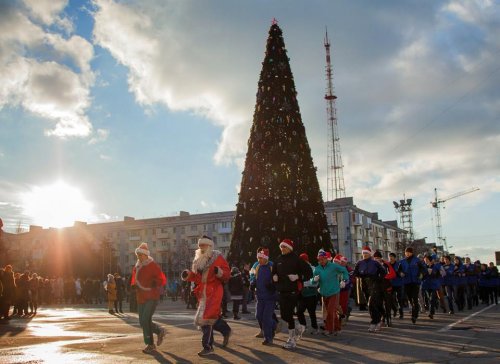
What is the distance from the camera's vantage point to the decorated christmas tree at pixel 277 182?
24422 mm

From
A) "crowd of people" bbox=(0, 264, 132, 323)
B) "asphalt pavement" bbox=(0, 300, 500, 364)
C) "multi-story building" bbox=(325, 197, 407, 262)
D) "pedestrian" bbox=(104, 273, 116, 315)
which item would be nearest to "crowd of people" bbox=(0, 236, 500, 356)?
"asphalt pavement" bbox=(0, 300, 500, 364)

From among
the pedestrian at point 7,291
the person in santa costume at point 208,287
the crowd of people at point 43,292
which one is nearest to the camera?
the person in santa costume at point 208,287

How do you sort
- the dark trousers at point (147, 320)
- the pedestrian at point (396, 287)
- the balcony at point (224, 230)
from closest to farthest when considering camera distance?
the dark trousers at point (147, 320), the pedestrian at point (396, 287), the balcony at point (224, 230)

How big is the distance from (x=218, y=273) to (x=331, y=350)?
229 centimetres

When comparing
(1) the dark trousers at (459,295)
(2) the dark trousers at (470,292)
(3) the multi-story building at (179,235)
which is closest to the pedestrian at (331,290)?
(1) the dark trousers at (459,295)

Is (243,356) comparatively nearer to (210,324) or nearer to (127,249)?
(210,324)

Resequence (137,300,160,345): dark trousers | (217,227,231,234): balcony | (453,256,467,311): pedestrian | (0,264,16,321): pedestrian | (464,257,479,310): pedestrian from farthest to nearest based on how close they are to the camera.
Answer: (217,227,231,234): balcony
(464,257,479,310): pedestrian
(453,256,467,311): pedestrian
(0,264,16,321): pedestrian
(137,300,160,345): dark trousers

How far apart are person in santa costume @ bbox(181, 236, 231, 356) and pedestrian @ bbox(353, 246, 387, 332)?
4.21 meters

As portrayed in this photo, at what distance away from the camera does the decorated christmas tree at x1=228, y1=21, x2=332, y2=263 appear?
961 inches

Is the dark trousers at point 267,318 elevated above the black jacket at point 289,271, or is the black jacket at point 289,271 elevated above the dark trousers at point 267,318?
the black jacket at point 289,271

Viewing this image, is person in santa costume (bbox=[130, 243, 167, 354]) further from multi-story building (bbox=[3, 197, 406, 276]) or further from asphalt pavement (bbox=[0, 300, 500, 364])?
multi-story building (bbox=[3, 197, 406, 276])

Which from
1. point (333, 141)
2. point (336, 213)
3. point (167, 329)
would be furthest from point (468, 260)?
point (336, 213)

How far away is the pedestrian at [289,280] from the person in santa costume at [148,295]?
2.14m

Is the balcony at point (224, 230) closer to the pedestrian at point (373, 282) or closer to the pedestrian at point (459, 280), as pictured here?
the pedestrian at point (459, 280)
